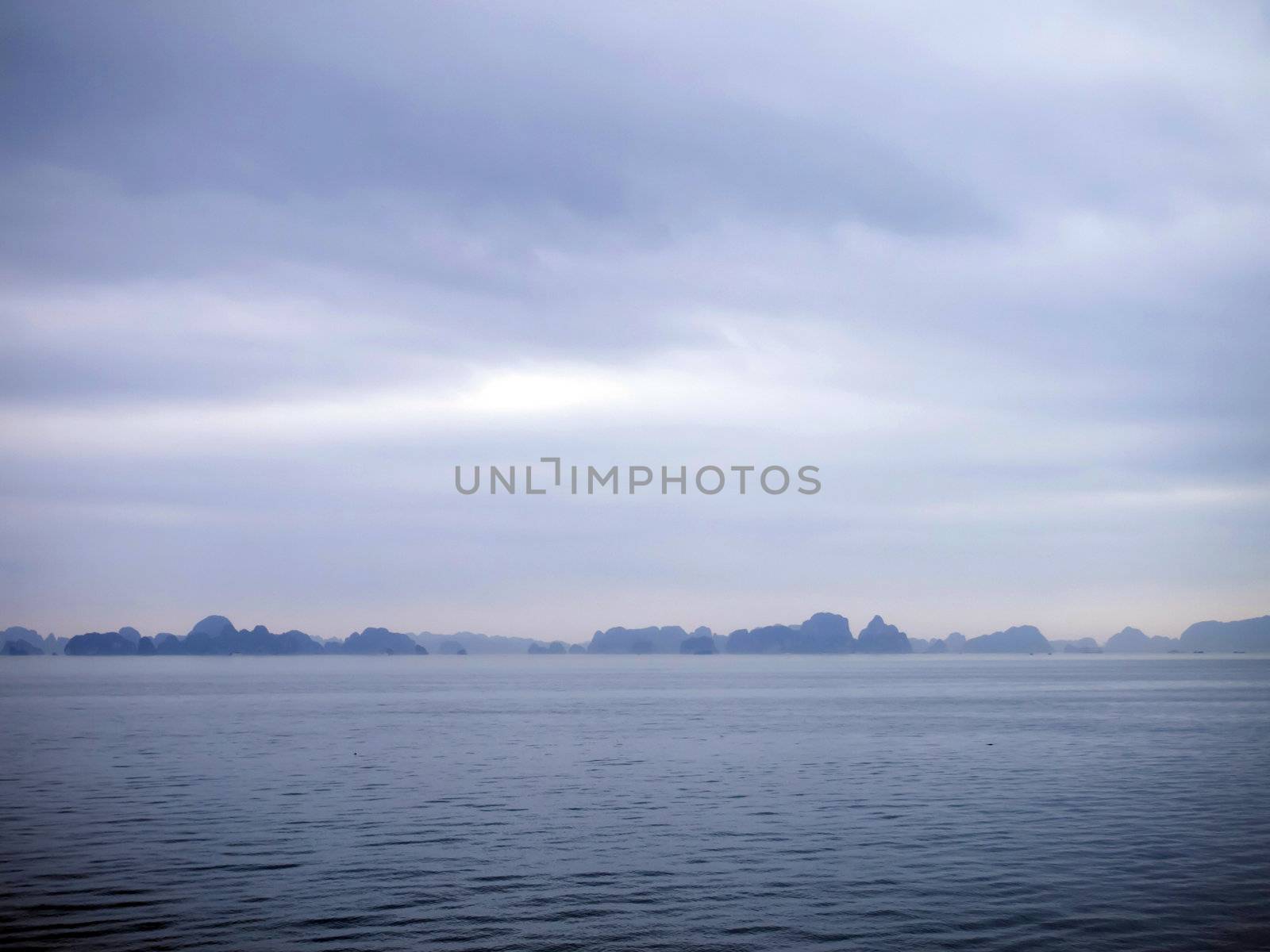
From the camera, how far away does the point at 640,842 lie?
4053cm

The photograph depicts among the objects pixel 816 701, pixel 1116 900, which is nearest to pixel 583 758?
pixel 1116 900

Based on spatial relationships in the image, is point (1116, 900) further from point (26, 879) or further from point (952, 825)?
point (26, 879)

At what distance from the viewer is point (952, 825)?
43344mm

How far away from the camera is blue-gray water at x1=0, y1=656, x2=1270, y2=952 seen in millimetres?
28297

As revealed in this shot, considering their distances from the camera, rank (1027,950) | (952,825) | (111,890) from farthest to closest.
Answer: (952,825) → (111,890) → (1027,950)

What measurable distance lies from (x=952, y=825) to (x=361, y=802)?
27499 mm

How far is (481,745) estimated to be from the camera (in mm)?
82000

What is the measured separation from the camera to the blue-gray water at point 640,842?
28297 mm

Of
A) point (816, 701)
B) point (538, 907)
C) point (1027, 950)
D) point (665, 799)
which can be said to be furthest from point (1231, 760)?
point (816, 701)

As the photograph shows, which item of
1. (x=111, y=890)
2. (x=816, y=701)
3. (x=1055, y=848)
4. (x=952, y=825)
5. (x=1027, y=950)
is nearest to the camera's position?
Answer: (x=1027, y=950)

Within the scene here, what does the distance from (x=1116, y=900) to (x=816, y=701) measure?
413 ft

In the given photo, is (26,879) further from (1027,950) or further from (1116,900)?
(1116,900)

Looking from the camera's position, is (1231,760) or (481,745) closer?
(1231,760)

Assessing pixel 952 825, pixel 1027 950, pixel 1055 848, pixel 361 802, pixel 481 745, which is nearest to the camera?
pixel 1027 950
